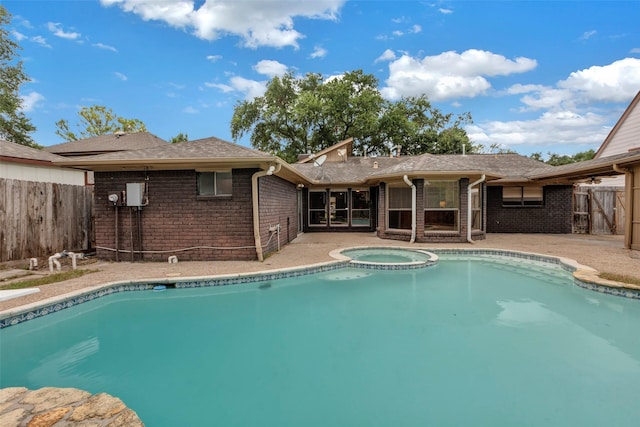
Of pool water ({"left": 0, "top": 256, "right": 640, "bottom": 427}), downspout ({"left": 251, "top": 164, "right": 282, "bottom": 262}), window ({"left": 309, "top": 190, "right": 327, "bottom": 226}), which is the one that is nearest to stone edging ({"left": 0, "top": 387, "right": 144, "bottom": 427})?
pool water ({"left": 0, "top": 256, "right": 640, "bottom": 427})

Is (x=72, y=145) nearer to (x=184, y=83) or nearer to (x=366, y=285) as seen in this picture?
(x=184, y=83)

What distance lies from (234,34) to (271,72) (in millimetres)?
10705

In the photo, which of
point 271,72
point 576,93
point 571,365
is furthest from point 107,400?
point 271,72

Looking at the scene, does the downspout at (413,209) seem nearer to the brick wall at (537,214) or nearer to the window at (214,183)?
the brick wall at (537,214)

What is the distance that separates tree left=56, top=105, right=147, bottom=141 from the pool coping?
29.6 metres

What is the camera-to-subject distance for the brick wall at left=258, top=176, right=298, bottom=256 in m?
8.05

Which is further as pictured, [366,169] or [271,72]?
[271,72]

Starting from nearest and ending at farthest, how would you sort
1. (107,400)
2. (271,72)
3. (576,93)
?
(107,400) → (576,93) → (271,72)

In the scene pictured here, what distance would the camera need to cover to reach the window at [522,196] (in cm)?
1335

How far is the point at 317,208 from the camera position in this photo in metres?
14.6

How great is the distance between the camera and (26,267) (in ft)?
21.9

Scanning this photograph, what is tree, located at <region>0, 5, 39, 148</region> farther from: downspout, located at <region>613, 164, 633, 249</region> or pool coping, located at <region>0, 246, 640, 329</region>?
downspout, located at <region>613, 164, 633, 249</region>

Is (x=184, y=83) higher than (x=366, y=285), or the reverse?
(x=184, y=83)

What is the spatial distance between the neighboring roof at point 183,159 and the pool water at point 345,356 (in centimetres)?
284
